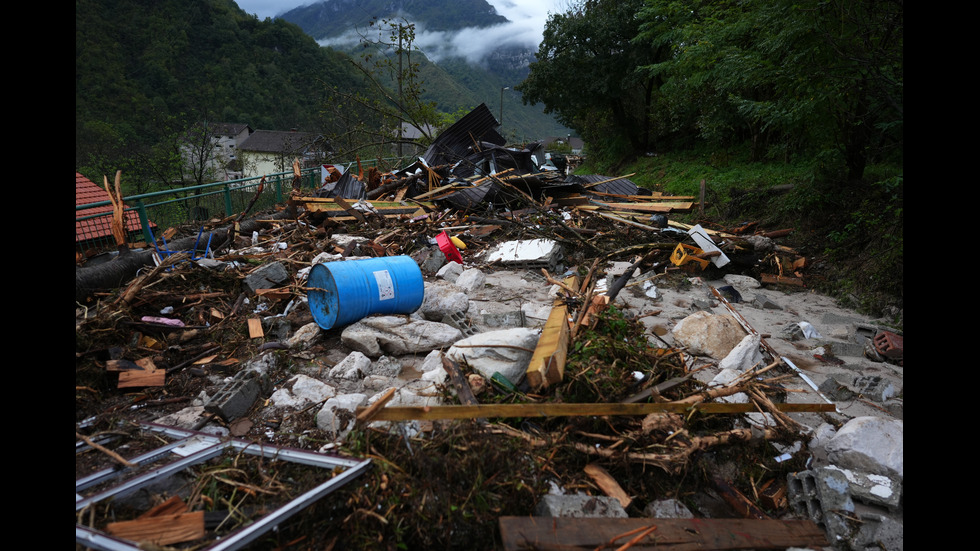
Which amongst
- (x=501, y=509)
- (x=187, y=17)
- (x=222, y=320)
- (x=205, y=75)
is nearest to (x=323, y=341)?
(x=222, y=320)

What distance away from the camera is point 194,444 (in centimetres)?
255

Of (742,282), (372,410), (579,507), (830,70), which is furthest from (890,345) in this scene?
(372,410)

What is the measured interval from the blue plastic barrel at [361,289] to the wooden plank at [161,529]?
2.44 m

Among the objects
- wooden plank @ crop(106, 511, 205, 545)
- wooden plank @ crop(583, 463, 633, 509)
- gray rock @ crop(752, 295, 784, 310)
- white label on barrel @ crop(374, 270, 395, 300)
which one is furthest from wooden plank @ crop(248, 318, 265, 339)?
gray rock @ crop(752, 295, 784, 310)

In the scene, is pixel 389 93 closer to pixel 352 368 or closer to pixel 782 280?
pixel 782 280

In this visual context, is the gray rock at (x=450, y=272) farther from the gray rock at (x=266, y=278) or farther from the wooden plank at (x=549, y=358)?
the wooden plank at (x=549, y=358)

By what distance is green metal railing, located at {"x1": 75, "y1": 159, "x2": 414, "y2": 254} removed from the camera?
6.75 m

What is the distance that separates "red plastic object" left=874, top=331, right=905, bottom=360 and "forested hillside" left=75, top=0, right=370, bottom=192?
32.9 meters

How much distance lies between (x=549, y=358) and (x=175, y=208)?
9.02m

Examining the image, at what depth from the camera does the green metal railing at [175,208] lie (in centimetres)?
675

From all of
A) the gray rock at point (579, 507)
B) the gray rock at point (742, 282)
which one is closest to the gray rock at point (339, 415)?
the gray rock at point (579, 507)

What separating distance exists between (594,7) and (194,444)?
2764cm

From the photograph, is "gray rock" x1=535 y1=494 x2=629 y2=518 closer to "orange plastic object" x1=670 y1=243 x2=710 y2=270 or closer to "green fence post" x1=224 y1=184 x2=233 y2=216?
"orange plastic object" x1=670 y1=243 x2=710 y2=270
